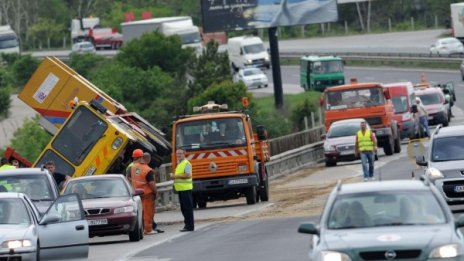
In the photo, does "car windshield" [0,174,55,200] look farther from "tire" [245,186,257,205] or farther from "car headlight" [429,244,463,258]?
"tire" [245,186,257,205]

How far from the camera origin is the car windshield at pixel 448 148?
27.1 metres

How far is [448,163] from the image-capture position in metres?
26.8

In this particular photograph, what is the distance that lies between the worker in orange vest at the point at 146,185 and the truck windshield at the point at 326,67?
192 ft

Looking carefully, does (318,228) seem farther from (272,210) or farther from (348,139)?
(348,139)

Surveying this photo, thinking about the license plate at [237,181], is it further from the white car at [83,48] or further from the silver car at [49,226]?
the white car at [83,48]

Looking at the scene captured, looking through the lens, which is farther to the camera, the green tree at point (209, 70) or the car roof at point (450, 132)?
the green tree at point (209, 70)

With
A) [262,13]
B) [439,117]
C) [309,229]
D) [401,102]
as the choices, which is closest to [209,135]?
[309,229]

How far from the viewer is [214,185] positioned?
117 ft

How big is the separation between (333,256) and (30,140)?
5873 cm

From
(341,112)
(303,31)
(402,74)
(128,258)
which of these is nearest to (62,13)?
(303,31)

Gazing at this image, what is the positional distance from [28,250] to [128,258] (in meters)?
3.50

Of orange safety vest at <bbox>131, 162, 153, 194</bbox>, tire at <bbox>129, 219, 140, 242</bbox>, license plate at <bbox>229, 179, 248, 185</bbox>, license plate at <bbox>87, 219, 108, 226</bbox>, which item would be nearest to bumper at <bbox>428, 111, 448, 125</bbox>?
license plate at <bbox>229, 179, 248, 185</bbox>

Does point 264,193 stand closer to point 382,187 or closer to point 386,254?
point 382,187

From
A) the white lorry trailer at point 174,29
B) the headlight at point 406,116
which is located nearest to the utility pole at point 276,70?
the headlight at point 406,116
